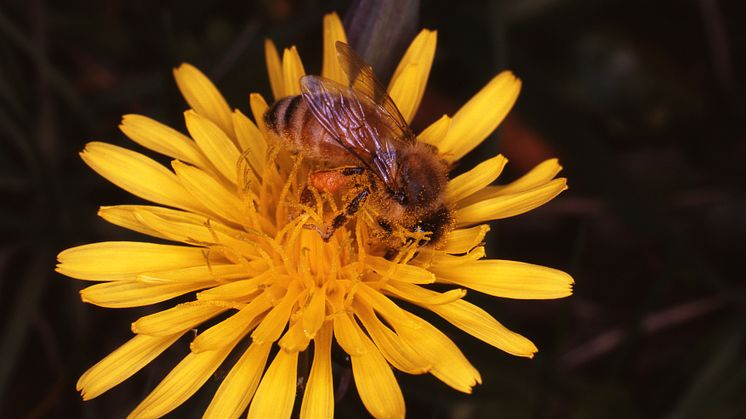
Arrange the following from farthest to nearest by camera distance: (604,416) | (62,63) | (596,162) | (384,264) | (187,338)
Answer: (62,63)
(596,162)
(604,416)
(187,338)
(384,264)

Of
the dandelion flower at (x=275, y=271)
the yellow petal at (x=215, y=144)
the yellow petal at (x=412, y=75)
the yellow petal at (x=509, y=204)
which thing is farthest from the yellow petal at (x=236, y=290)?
the yellow petal at (x=412, y=75)

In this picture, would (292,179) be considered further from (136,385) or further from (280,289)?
(136,385)

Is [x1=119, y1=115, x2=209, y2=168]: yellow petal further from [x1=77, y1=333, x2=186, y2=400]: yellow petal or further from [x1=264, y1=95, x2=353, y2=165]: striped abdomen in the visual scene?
[x1=77, y1=333, x2=186, y2=400]: yellow petal

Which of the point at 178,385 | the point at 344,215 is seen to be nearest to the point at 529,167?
the point at 344,215

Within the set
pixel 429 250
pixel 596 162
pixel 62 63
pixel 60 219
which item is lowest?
pixel 596 162

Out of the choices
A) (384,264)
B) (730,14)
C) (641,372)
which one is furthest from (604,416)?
(730,14)
